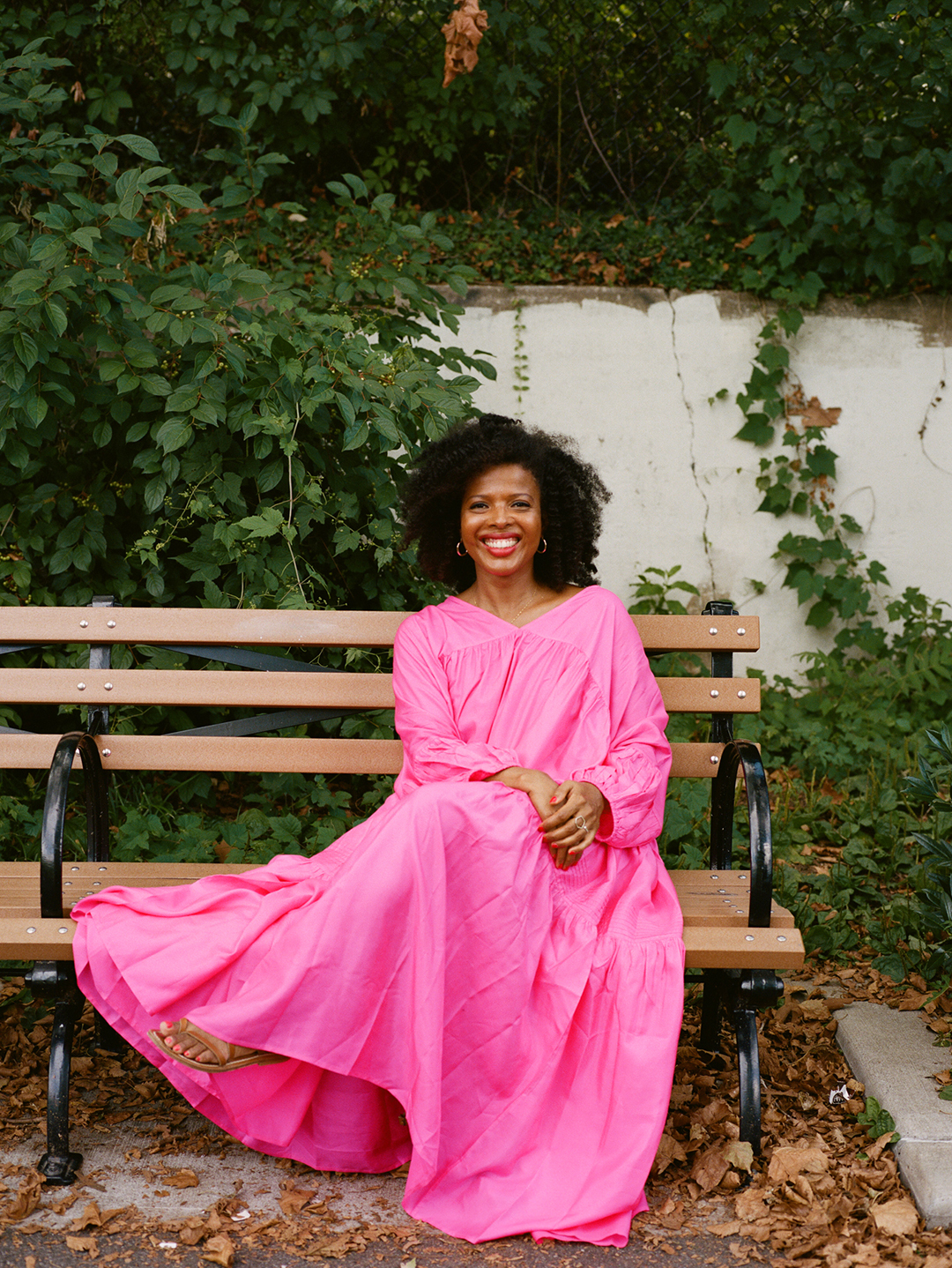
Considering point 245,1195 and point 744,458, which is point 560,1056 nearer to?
point 245,1195

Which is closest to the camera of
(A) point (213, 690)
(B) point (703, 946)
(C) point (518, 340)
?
(B) point (703, 946)

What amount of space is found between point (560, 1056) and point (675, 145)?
15.9ft

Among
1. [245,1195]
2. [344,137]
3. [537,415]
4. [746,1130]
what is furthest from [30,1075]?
[344,137]

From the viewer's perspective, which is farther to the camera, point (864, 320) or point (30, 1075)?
point (864, 320)

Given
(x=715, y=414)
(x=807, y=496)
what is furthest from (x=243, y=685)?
(x=807, y=496)

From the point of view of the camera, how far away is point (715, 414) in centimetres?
534

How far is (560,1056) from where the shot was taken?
94.7 inches

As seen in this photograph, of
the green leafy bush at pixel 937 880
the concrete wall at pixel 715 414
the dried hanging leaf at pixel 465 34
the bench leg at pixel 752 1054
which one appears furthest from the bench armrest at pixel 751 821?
the dried hanging leaf at pixel 465 34

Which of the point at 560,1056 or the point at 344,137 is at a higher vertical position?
the point at 344,137

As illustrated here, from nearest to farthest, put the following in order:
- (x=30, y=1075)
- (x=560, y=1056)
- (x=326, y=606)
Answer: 1. (x=560, y=1056)
2. (x=30, y=1075)
3. (x=326, y=606)

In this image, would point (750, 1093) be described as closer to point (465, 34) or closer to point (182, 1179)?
point (182, 1179)

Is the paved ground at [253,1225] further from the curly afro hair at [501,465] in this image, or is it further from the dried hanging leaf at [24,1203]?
the curly afro hair at [501,465]

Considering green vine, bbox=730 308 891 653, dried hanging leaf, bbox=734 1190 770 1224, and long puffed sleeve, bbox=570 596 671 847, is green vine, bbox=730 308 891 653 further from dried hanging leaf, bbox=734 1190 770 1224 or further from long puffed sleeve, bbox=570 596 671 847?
dried hanging leaf, bbox=734 1190 770 1224

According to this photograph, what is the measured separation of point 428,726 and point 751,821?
2.64ft
